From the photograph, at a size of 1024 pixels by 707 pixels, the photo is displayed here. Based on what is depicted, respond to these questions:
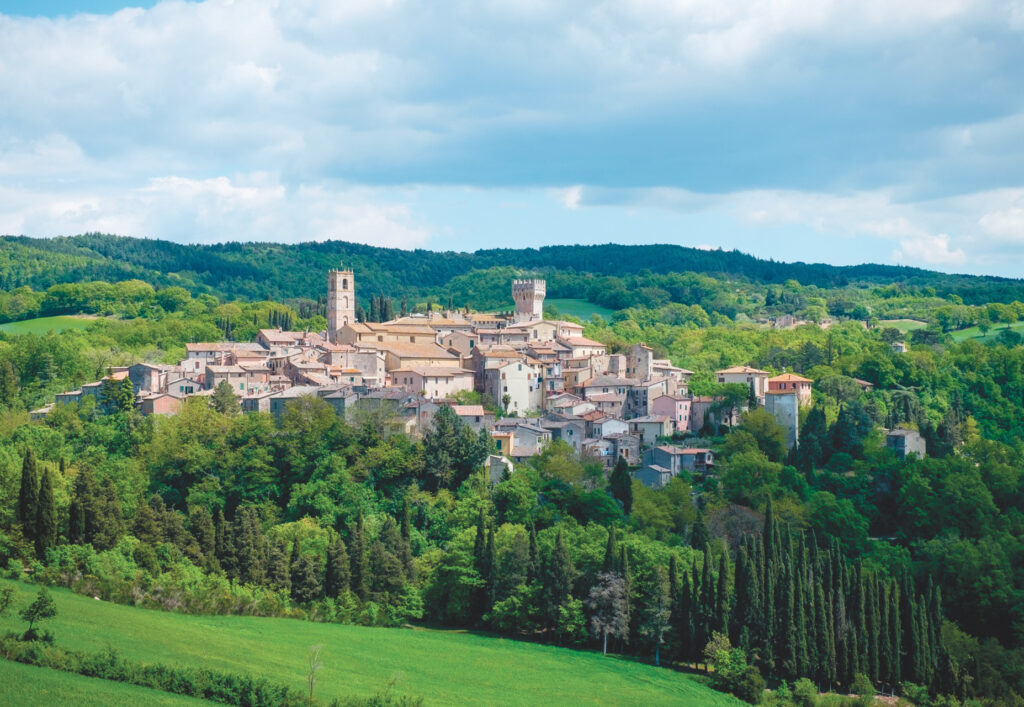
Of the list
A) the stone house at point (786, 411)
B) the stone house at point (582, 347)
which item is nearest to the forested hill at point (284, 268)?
the stone house at point (582, 347)

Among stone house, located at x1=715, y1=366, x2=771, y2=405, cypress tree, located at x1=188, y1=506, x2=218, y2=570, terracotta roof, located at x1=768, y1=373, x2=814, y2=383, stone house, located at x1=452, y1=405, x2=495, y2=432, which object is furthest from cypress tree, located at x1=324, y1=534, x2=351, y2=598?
terracotta roof, located at x1=768, y1=373, x2=814, y2=383

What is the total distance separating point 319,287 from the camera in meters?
171

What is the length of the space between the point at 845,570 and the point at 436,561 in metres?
18.2

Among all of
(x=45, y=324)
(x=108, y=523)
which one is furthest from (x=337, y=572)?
(x=45, y=324)

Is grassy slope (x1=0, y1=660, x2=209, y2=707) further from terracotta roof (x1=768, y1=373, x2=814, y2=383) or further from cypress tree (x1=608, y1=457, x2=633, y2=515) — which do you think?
terracotta roof (x1=768, y1=373, x2=814, y2=383)

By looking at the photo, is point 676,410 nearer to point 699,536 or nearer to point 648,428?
point 648,428

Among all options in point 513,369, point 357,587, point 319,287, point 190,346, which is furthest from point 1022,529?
point 319,287

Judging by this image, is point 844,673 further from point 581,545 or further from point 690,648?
point 581,545

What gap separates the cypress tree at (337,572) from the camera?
5078 centimetres

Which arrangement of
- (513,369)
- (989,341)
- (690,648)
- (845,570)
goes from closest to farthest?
(690,648) → (845,570) → (513,369) → (989,341)

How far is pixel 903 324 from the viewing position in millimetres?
130875

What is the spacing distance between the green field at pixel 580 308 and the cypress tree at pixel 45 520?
298 feet

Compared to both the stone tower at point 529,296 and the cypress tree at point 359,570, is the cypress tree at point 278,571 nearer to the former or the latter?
the cypress tree at point 359,570

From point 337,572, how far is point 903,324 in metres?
95.0
